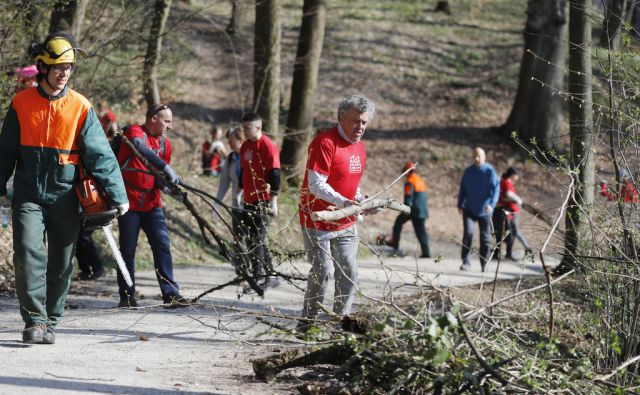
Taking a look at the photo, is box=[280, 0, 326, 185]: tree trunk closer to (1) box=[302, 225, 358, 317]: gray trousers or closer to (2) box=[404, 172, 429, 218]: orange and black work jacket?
(2) box=[404, 172, 429, 218]: orange and black work jacket

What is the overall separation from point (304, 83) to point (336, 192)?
1115 centimetres

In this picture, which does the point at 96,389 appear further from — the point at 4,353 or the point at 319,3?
the point at 319,3

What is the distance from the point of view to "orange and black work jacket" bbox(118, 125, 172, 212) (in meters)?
9.18

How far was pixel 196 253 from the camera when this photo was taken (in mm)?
14688

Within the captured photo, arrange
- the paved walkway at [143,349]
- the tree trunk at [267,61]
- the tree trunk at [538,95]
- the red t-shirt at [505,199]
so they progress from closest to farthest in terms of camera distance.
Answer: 1. the paved walkway at [143,349]
2. the red t-shirt at [505,199]
3. the tree trunk at [267,61]
4. the tree trunk at [538,95]

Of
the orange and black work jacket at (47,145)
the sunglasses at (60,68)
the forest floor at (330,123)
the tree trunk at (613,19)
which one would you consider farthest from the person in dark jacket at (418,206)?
the sunglasses at (60,68)

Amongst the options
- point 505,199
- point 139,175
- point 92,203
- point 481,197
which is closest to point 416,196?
point 505,199

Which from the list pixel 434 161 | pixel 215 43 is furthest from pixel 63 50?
pixel 215 43

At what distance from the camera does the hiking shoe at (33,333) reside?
7.09 metres

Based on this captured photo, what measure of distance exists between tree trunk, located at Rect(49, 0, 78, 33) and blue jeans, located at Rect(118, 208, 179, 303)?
415cm

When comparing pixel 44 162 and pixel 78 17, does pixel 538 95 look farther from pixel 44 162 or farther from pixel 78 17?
pixel 44 162

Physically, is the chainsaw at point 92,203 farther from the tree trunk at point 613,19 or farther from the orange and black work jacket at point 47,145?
the tree trunk at point 613,19

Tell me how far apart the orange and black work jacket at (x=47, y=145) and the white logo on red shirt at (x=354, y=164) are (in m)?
2.01

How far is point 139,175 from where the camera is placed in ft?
30.1
